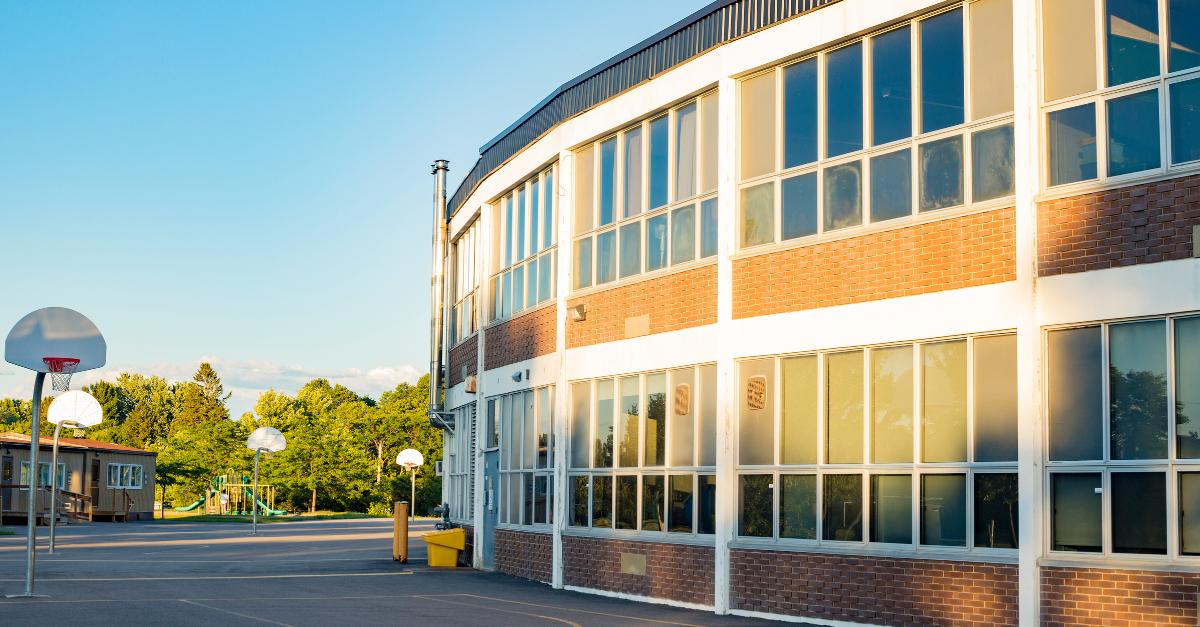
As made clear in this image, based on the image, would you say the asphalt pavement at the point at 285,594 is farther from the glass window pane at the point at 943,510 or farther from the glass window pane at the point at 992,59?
the glass window pane at the point at 992,59

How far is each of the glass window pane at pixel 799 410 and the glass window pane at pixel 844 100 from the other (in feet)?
8.57

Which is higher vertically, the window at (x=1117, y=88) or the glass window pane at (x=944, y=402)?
the window at (x=1117, y=88)

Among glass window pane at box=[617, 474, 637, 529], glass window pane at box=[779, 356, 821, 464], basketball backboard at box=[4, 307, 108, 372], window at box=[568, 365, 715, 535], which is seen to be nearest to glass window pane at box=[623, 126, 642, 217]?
window at box=[568, 365, 715, 535]

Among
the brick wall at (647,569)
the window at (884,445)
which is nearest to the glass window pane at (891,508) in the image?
the window at (884,445)

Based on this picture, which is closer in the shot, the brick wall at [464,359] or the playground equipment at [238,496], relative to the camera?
the brick wall at [464,359]

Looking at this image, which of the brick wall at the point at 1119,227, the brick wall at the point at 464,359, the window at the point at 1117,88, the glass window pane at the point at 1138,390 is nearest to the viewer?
the brick wall at the point at 1119,227

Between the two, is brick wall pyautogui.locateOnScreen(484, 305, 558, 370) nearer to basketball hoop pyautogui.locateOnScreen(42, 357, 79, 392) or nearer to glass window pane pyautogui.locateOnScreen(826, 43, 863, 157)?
glass window pane pyautogui.locateOnScreen(826, 43, 863, 157)

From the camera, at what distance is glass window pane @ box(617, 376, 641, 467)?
17.0 metres

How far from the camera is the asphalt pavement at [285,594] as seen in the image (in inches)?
523

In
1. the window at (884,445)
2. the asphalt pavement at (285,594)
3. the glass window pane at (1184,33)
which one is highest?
the glass window pane at (1184,33)

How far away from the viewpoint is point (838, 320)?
13.6 metres

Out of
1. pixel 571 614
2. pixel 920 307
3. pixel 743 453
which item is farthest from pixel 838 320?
pixel 571 614

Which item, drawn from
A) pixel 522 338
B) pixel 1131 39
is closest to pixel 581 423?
pixel 522 338

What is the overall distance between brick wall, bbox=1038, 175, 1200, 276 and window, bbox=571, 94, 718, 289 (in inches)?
200
